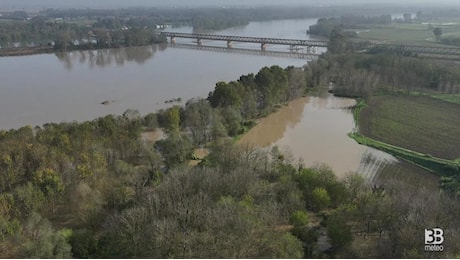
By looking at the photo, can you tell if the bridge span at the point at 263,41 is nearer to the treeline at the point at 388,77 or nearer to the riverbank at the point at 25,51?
the riverbank at the point at 25,51

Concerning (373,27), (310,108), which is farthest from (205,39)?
(310,108)

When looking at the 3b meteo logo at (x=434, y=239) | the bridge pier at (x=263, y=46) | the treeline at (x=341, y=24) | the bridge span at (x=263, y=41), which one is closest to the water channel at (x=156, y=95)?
the bridge pier at (x=263, y=46)

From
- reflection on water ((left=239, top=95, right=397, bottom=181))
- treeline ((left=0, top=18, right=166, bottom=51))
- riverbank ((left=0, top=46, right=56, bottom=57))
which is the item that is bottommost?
reflection on water ((left=239, top=95, right=397, bottom=181))

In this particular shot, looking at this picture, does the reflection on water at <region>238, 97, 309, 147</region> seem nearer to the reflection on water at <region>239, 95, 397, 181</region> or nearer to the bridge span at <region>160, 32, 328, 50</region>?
the reflection on water at <region>239, 95, 397, 181</region>

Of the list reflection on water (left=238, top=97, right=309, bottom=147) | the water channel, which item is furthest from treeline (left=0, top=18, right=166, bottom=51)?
reflection on water (left=238, top=97, right=309, bottom=147)

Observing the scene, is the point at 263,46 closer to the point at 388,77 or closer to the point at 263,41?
the point at 263,41

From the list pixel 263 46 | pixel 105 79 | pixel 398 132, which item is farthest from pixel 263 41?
pixel 398 132
